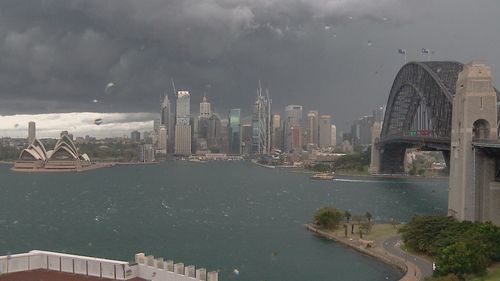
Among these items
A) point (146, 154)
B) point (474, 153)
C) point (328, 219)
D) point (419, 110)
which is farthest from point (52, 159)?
point (474, 153)

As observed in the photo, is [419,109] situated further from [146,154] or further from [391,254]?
[146,154]

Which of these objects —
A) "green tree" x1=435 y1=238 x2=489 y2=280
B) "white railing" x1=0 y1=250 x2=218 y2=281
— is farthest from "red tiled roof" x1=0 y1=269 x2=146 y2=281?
"green tree" x1=435 y1=238 x2=489 y2=280

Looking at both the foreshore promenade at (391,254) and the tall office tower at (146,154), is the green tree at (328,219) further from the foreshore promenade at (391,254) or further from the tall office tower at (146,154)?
the tall office tower at (146,154)

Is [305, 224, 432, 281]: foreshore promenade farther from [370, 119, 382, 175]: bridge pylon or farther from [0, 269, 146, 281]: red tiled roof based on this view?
[370, 119, 382, 175]: bridge pylon

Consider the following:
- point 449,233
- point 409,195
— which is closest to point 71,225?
point 449,233

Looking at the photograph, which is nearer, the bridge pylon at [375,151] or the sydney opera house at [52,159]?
the bridge pylon at [375,151]

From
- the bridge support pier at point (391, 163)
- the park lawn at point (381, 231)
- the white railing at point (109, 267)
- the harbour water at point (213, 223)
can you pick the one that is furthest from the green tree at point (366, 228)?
the bridge support pier at point (391, 163)

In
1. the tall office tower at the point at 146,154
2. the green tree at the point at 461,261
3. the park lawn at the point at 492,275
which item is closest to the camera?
the park lawn at the point at 492,275
